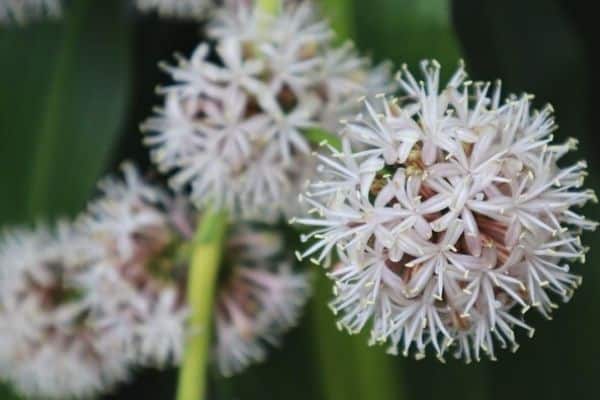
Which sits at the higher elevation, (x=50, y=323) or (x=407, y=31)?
(x=407, y=31)

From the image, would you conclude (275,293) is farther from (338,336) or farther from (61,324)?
(61,324)

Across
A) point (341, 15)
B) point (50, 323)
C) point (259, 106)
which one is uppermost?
point (341, 15)

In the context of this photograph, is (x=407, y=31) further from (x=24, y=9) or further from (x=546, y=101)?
(x=24, y=9)

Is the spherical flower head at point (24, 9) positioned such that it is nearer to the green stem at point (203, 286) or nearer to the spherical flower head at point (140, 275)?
the spherical flower head at point (140, 275)

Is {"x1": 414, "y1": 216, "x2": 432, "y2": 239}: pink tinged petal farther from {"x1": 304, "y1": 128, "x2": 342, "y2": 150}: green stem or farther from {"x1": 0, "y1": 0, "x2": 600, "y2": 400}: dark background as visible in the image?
{"x1": 0, "y1": 0, "x2": 600, "y2": 400}: dark background

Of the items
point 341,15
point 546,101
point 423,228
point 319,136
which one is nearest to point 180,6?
point 341,15

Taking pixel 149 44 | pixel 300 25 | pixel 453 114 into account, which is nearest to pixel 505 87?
pixel 300 25

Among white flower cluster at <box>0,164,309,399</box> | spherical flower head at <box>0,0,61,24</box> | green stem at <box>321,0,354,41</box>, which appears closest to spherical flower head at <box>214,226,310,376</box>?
white flower cluster at <box>0,164,309,399</box>
